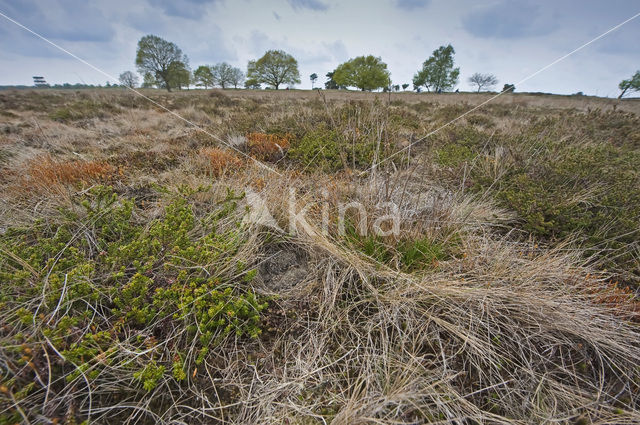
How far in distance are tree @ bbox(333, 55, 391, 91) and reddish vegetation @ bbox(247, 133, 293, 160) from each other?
38107 millimetres

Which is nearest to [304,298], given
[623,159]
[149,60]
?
[623,159]

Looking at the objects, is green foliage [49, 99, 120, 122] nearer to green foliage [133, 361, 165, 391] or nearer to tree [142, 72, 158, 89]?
green foliage [133, 361, 165, 391]

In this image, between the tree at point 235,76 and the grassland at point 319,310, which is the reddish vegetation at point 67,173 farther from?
the tree at point 235,76

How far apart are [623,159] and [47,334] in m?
6.73

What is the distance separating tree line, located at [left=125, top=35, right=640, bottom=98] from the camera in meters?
35.2

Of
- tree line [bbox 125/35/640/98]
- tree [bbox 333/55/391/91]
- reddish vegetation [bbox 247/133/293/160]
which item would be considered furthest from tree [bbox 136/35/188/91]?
reddish vegetation [bbox 247/133/293/160]

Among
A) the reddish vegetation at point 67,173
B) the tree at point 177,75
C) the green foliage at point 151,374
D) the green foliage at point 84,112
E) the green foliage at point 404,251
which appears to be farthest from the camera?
the tree at point 177,75

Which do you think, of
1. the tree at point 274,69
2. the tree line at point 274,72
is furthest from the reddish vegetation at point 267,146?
the tree at point 274,69

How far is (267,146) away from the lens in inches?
186

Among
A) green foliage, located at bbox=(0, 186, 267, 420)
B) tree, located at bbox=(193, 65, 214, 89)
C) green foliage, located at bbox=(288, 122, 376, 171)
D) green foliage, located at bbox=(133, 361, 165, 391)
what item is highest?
tree, located at bbox=(193, 65, 214, 89)

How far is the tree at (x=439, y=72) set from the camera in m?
45.8

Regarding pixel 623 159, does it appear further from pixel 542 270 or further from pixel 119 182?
pixel 119 182

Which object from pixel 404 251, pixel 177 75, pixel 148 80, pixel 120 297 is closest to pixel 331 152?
pixel 404 251

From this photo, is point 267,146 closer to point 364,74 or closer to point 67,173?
point 67,173
